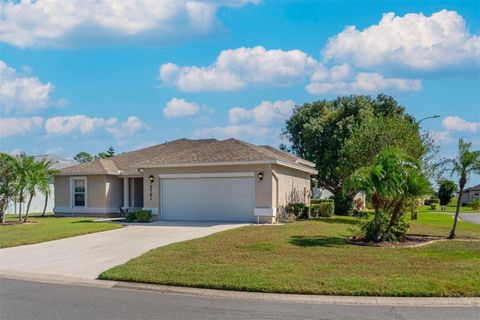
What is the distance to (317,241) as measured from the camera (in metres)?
15.7

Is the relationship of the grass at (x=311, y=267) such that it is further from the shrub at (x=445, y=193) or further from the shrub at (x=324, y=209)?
the shrub at (x=445, y=193)

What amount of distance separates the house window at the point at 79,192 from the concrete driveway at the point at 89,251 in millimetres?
9784

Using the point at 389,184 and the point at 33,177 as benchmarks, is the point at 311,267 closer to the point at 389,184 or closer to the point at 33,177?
the point at 389,184

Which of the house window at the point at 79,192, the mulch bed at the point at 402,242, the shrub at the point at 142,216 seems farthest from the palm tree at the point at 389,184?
the house window at the point at 79,192

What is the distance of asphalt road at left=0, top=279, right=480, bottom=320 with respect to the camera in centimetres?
812

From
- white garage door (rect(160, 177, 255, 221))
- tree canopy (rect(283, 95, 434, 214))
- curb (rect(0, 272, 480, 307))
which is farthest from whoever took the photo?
tree canopy (rect(283, 95, 434, 214))

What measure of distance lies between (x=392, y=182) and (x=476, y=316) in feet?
25.7

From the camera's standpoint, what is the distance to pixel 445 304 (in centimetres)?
895

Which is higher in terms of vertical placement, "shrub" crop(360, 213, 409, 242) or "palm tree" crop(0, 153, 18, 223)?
"palm tree" crop(0, 153, 18, 223)

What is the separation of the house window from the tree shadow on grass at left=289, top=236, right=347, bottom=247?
17306 millimetres

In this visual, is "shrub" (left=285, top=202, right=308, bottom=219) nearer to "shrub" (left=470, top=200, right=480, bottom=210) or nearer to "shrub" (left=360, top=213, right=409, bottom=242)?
"shrub" (left=360, top=213, right=409, bottom=242)

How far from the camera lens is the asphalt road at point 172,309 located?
8.12 metres

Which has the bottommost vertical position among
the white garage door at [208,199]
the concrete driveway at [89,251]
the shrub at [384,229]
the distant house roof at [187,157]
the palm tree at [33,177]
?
the concrete driveway at [89,251]

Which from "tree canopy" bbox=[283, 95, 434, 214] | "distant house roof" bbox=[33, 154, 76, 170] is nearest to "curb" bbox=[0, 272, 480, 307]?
"tree canopy" bbox=[283, 95, 434, 214]
